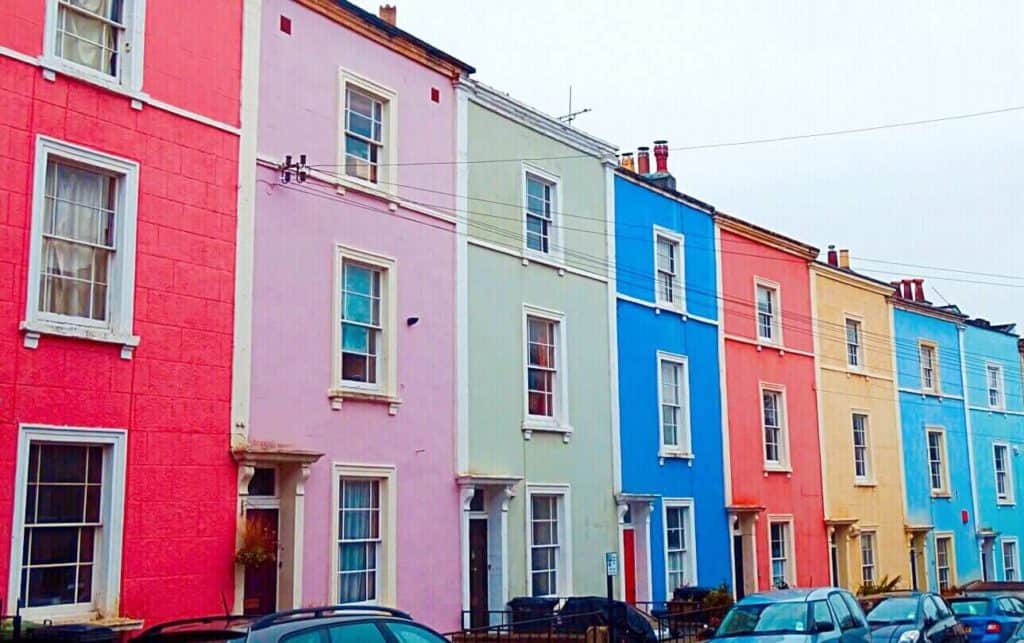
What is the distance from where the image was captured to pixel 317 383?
17484 mm

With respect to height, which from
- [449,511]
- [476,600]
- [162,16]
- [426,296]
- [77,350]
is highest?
[162,16]

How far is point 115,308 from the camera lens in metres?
14.7

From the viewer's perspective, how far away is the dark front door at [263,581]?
53.7 feet

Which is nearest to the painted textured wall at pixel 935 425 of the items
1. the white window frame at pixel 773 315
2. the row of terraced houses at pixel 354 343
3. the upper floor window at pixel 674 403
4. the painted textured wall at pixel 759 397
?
the row of terraced houses at pixel 354 343

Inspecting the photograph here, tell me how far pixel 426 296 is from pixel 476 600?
17.5 feet

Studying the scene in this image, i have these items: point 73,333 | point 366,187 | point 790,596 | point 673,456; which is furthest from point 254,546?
point 673,456

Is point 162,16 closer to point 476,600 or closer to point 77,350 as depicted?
point 77,350

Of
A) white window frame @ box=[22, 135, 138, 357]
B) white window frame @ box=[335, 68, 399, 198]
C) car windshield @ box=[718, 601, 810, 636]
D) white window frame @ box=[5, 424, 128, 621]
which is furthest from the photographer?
white window frame @ box=[335, 68, 399, 198]

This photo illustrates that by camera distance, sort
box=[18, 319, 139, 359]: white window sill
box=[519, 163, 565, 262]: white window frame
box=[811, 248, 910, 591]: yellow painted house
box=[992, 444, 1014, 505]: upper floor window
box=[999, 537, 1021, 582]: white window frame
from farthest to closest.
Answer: box=[992, 444, 1014, 505]: upper floor window, box=[999, 537, 1021, 582]: white window frame, box=[811, 248, 910, 591]: yellow painted house, box=[519, 163, 565, 262]: white window frame, box=[18, 319, 139, 359]: white window sill

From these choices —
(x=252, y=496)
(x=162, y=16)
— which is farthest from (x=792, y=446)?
(x=162, y=16)

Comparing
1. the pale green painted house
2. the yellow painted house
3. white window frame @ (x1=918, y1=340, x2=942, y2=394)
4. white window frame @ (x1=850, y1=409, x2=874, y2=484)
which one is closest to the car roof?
the pale green painted house

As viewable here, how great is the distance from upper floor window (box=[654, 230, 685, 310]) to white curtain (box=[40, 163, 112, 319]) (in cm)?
1408

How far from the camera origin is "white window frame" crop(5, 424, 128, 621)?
13.3 metres

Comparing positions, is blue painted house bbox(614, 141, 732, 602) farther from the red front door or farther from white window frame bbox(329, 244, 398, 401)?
white window frame bbox(329, 244, 398, 401)
